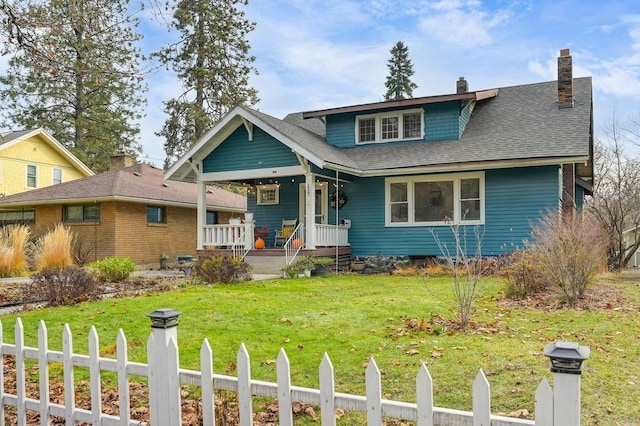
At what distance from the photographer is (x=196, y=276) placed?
1262 cm

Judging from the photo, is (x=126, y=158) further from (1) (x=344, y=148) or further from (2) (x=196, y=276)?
(2) (x=196, y=276)

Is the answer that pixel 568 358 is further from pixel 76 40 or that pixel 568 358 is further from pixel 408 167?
pixel 408 167

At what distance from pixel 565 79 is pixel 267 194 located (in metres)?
11.1

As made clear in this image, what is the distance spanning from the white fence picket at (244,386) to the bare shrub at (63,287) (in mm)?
7127

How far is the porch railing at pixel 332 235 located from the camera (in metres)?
15.4

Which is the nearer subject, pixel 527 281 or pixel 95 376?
pixel 95 376

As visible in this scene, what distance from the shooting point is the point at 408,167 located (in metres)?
15.4

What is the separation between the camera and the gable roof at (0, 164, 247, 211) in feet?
63.9

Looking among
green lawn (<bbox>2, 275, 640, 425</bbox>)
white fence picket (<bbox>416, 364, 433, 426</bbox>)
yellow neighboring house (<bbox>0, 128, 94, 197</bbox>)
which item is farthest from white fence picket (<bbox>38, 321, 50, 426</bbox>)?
yellow neighboring house (<bbox>0, 128, 94, 197</bbox>)

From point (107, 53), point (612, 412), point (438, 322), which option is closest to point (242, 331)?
point (438, 322)

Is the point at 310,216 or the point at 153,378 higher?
the point at 310,216

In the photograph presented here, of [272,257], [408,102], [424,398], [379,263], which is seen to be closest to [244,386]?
[424,398]

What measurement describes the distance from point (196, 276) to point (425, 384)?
36.2 ft

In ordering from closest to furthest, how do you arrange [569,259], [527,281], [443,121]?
[569,259] → [527,281] → [443,121]
